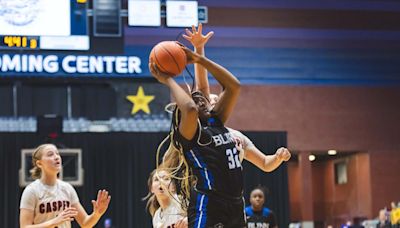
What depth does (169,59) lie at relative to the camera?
391 cm

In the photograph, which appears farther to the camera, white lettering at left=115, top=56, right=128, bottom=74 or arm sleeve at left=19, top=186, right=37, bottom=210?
white lettering at left=115, top=56, right=128, bottom=74

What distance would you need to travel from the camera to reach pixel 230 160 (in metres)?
4.01

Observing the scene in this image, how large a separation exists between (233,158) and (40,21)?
8.80 metres

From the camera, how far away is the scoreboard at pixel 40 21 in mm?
12148

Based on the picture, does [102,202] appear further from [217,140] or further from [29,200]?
[217,140]

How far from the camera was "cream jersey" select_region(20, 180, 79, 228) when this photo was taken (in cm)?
576

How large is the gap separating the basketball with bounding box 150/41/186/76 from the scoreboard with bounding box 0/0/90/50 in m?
8.57

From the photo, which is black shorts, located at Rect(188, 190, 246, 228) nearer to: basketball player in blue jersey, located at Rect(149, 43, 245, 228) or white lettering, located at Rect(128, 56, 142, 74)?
basketball player in blue jersey, located at Rect(149, 43, 245, 228)

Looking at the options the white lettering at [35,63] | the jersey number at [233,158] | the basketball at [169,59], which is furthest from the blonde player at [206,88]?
the white lettering at [35,63]

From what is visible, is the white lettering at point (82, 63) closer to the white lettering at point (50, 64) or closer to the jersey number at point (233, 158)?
the white lettering at point (50, 64)

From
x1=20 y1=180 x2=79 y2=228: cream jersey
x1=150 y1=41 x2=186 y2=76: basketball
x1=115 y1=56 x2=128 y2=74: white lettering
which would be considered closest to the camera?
x1=150 y1=41 x2=186 y2=76: basketball

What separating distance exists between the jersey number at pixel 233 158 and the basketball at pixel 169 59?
53 centimetres

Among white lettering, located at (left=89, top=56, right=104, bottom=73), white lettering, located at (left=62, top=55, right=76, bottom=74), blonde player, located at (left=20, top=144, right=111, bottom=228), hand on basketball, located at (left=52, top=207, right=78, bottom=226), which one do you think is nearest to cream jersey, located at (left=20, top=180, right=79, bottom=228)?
blonde player, located at (left=20, top=144, right=111, bottom=228)

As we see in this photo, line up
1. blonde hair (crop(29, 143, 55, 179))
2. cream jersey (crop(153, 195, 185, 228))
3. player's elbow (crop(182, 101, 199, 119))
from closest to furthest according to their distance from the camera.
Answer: player's elbow (crop(182, 101, 199, 119)) → blonde hair (crop(29, 143, 55, 179)) → cream jersey (crop(153, 195, 185, 228))
